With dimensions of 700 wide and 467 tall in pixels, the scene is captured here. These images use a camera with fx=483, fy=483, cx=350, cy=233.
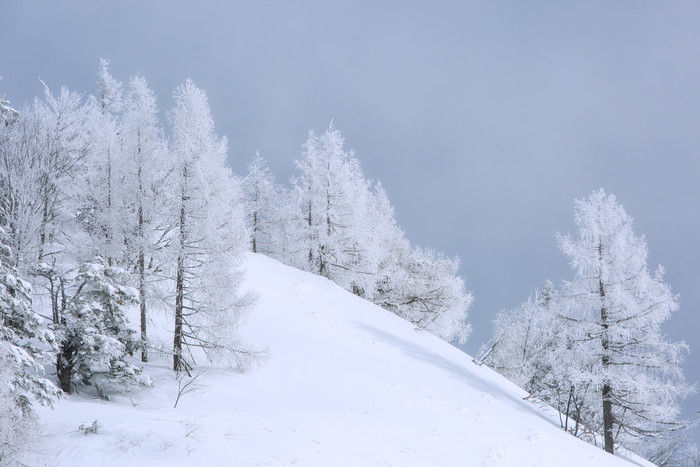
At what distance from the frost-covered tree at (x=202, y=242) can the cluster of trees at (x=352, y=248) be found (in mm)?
15235

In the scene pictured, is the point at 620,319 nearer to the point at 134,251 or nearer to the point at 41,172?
the point at 134,251

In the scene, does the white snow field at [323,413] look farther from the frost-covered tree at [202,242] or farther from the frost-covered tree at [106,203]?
the frost-covered tree at [106,203]

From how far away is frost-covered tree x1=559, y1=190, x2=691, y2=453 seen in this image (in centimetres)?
1591

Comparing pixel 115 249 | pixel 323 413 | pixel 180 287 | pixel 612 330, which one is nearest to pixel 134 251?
pixel 115 249

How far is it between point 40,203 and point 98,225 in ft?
12.0

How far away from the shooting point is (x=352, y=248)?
30438 millimetres

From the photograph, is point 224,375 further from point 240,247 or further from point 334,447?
point 334,447

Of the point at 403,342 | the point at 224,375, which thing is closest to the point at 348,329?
the point at 403,342

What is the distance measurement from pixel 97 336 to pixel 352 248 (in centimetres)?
2033

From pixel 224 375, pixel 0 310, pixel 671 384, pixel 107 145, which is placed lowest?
pixel 224 375

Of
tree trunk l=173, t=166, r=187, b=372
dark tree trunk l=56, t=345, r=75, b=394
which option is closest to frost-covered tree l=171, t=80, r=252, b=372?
tree trunk l=173, t=166, r=187, b=372

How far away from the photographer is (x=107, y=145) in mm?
16266

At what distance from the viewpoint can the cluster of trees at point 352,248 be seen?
29594mm

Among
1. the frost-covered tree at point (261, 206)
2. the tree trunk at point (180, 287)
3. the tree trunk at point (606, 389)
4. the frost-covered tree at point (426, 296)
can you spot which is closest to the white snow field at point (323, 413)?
the tree trunk at point (180, 287)
